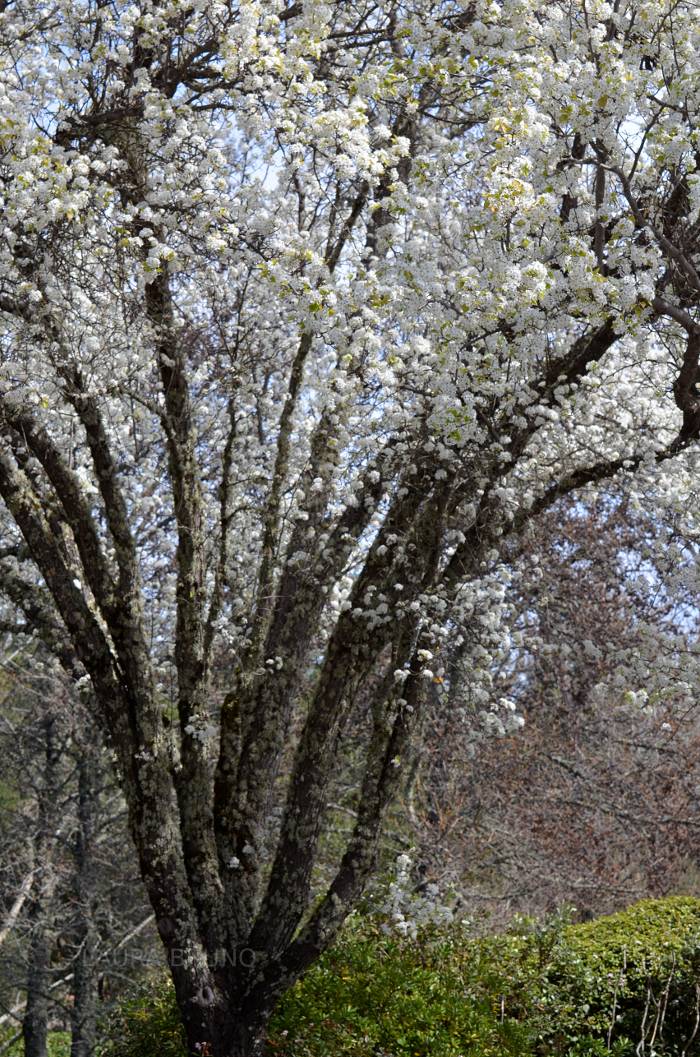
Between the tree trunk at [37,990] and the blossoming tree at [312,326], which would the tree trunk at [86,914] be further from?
the blossoming tree at [312,326]

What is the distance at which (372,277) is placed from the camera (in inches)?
200

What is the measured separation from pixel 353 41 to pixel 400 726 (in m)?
4.16

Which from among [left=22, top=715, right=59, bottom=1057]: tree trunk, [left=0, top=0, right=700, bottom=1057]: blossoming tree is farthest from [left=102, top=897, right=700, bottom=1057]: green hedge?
[left=22, top=715, right=59, bottom=1057]: tree trunk

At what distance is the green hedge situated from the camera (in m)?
6.20

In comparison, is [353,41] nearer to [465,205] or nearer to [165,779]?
[465,205]

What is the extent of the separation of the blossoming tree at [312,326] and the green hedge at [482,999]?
0.82m

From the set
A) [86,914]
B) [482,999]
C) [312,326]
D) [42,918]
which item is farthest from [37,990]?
[312,326]

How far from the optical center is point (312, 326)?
4984mm

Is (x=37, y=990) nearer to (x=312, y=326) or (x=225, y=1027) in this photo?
(x=225, y=1027)

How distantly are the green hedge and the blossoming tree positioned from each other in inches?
32.1

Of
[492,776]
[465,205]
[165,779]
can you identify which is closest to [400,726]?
[165,779]

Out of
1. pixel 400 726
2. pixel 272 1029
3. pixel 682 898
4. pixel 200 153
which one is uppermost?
pixel 200 153

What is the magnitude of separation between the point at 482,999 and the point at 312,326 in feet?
14.2

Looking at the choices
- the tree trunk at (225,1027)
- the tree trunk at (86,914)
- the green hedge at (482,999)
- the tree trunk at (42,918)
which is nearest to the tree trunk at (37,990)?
the tree trunk at (42,918)
